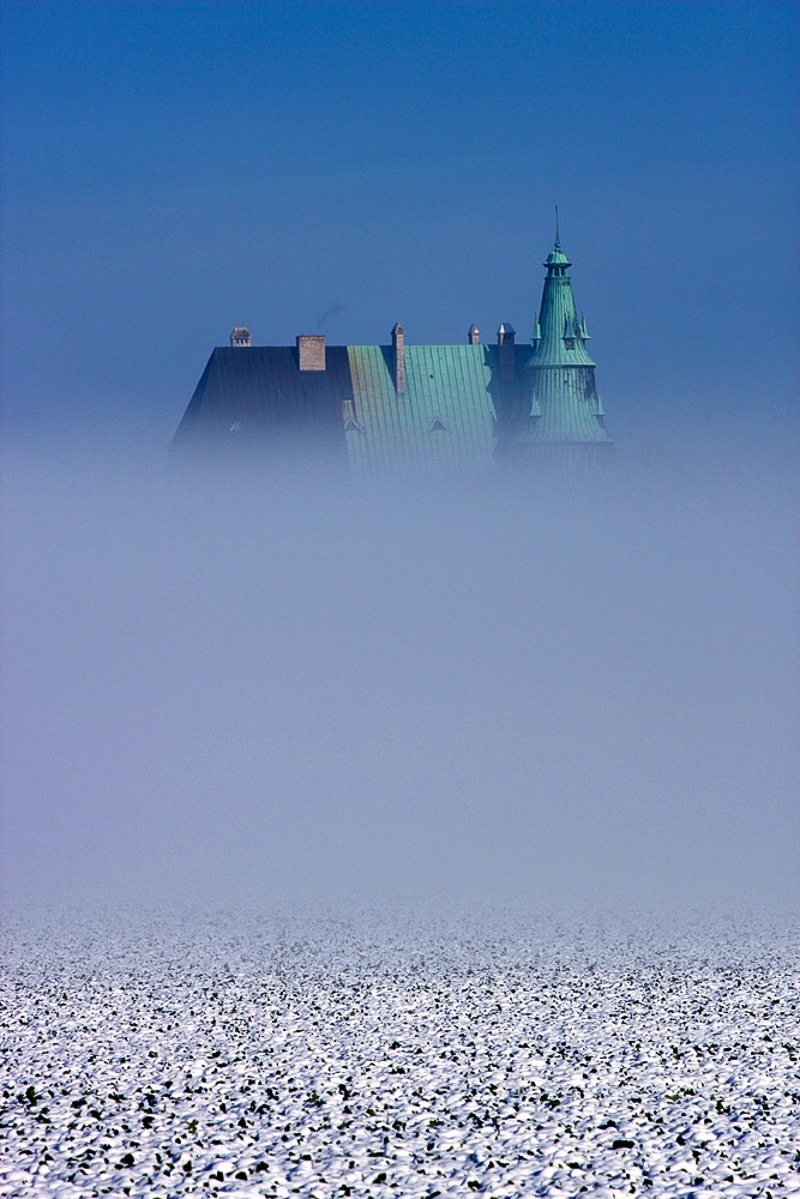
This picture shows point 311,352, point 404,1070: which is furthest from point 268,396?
point 404,1070

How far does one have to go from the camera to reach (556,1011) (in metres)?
26.0

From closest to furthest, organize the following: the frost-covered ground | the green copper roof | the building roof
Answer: the frost-covered ground → the building roof → the green copper roof

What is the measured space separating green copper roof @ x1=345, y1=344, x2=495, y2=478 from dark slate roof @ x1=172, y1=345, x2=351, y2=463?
2.94 feet

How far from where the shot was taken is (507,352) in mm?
70625

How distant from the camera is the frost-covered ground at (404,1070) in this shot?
16.9m

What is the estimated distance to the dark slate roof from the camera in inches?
2761

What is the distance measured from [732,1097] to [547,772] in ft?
173

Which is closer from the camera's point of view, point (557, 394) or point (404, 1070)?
point (404, 1070)

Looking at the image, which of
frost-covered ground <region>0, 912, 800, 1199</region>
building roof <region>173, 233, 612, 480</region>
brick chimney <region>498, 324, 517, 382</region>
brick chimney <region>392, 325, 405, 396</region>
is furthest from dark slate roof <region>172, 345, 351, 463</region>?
frost-covered ground <region>0, 912, 800, 1199</region>

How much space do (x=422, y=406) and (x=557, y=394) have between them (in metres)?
6.40

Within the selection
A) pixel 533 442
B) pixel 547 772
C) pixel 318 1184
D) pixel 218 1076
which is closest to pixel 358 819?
pixel 547 772

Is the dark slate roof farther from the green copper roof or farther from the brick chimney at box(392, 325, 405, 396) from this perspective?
the brick chimney at box(392, 325, 405, 396)

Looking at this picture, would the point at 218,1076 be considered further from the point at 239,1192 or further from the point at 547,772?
the point at 547,772

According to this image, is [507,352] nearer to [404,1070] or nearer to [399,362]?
[399,362]
